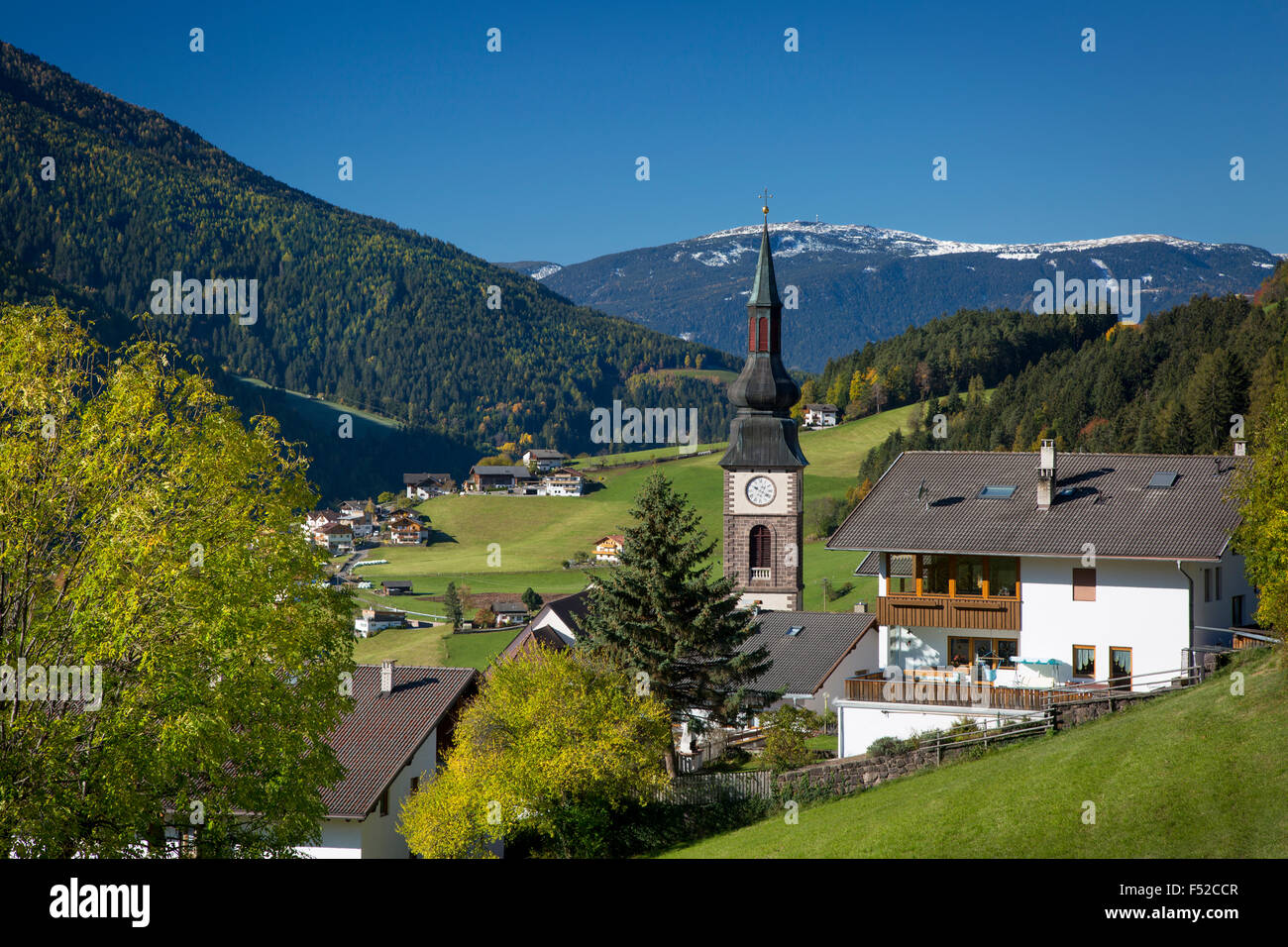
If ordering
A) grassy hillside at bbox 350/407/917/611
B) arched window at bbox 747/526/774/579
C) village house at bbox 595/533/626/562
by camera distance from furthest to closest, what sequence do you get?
village house at bbox 595/533/626/562 → grassy hillside at bbox 350/407/917/611 → arched window at bbox 747/526/774/579

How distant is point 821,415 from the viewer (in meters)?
186

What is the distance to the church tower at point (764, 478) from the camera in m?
66.3

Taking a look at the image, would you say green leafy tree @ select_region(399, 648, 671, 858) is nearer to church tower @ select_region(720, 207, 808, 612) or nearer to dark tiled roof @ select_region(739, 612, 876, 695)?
dark tiled roof @ select_region(739, 612, 876, 695)

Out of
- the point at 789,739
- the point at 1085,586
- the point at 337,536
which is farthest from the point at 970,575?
the point at 337,536

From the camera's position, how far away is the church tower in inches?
2611

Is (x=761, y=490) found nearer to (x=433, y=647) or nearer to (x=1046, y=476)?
(x=1046, y=476)

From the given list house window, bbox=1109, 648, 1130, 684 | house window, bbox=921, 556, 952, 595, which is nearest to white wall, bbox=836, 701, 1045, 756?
house window, bbox=921, 556, 952, 595

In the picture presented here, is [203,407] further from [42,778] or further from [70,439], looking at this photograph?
[42,778]

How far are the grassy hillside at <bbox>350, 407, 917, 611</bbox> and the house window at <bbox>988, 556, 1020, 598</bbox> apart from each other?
81.5m

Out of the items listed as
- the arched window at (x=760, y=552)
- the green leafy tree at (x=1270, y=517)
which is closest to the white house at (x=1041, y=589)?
the green leafy tree at (x=1270, y=517)

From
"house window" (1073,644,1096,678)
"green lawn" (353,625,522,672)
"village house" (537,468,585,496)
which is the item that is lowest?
"green lawn" (353,625,522,672)

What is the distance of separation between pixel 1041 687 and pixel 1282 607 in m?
11.3

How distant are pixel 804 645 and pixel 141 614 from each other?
A: 37.5 meters
